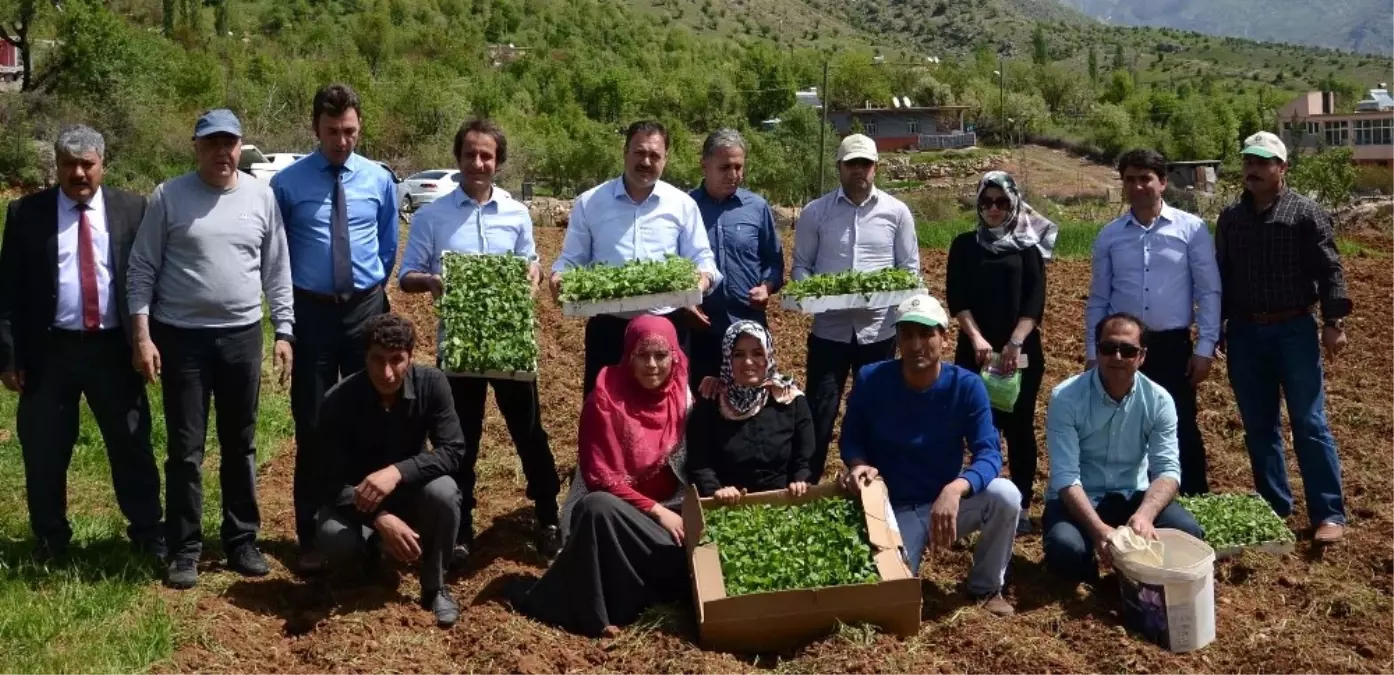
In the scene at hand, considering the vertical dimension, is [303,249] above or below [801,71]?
below

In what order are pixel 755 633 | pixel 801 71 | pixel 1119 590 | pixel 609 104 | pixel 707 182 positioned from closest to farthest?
pixel 755 633, pixel 1119 590, pixel 707 182, pixel 609 104, pixel 801 71

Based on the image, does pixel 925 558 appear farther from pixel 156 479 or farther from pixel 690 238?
pixel 156 479

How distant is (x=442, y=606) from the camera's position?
4625 mm

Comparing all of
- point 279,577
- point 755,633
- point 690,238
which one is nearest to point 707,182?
point 690,238

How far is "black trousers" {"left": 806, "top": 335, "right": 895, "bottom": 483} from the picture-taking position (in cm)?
565

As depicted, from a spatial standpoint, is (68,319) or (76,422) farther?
(76,422)

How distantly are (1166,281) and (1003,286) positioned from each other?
81 centimetres

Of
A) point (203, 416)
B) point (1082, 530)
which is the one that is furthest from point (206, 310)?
point (1082, 530)

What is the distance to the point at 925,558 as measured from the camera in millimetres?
5406

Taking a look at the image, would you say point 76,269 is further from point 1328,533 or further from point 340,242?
point 1328,533

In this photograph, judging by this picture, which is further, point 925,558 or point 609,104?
point 609,104

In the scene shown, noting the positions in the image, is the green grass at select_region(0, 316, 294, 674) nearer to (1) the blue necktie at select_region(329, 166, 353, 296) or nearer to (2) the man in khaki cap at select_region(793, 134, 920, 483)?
(1) the blue necktie at select_region(329, 166, 353, 296)

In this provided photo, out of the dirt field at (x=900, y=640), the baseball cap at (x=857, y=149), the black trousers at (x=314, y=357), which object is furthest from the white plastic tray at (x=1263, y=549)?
the black trousers at (x=314, y=357)

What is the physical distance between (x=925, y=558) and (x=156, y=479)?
358 centimetres
